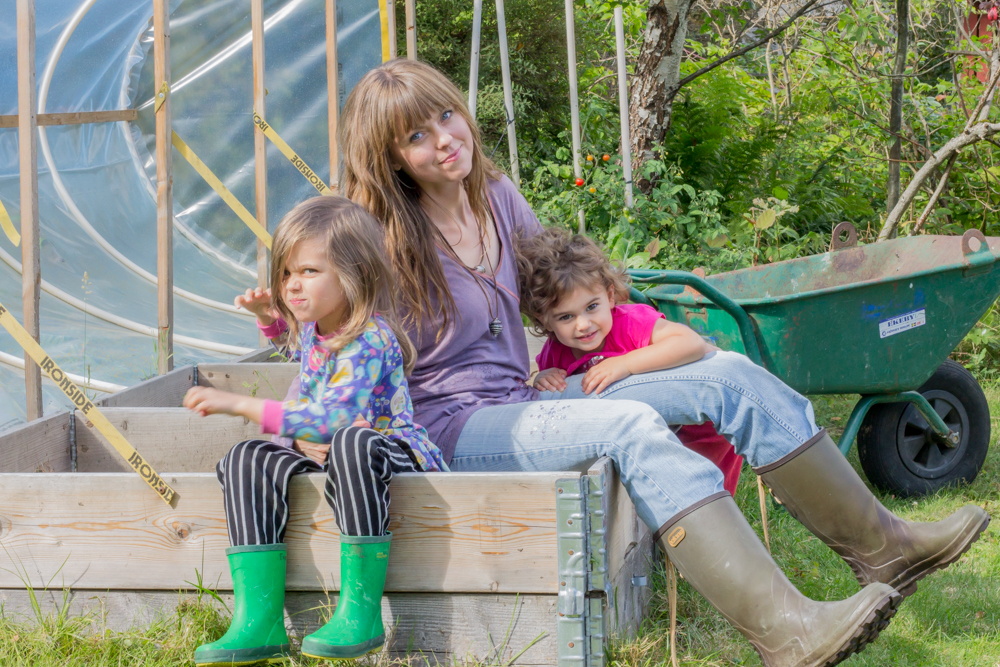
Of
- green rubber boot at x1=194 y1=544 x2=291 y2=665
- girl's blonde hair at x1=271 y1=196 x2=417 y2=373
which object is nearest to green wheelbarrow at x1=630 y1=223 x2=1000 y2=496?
girl's blonde hair at x1=271 y1=196 x2=417 y2=373

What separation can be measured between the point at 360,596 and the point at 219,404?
418 millimetres

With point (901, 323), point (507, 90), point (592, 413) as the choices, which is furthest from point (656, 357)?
point (507, 90)

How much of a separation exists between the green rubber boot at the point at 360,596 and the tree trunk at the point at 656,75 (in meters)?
3.63

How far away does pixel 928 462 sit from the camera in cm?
311

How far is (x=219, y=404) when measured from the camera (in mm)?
1619

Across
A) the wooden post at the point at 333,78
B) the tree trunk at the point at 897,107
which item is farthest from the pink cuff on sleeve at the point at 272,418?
the tree trunk at the point at 897,107

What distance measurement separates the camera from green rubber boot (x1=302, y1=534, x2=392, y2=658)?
5.34 ft

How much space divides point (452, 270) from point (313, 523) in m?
0.64

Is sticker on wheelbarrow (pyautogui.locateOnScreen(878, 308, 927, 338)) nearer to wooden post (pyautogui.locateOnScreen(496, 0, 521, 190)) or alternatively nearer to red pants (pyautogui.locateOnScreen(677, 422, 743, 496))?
red pants (pyautogui.locateOnScreen(677, 422, 743, 496))

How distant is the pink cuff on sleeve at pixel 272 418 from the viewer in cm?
166

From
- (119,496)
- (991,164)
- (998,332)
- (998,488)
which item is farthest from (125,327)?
(991,164)

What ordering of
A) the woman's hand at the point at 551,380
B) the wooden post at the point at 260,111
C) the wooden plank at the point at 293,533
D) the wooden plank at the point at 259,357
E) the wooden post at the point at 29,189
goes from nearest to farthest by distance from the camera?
the wooden plank at the point at 293,533, the woman's hand at the point at 551,380, the wooden post at the point at 29,189, the wooden plank at the point at 259,357, the wooden post at the point at 260,111

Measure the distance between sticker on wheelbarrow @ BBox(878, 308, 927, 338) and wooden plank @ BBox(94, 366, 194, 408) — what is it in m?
2.18

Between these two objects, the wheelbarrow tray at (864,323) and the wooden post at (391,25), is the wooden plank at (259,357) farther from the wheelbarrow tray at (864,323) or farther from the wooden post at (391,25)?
the wooden post at (391,25)
